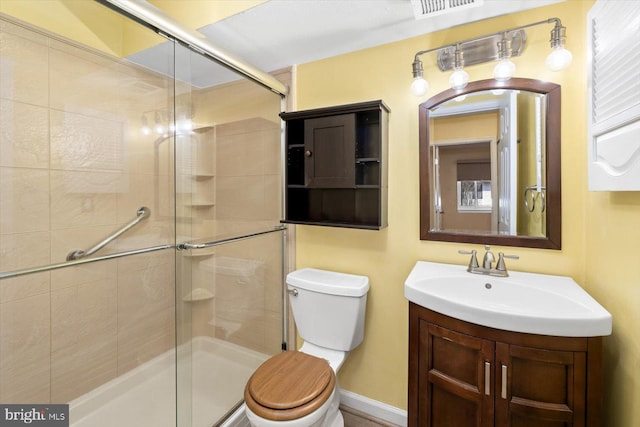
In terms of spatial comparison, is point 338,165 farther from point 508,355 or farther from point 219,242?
point 508,355

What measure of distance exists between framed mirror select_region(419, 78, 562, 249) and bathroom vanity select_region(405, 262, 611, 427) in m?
0.25

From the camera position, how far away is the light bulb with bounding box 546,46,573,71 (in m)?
1.08

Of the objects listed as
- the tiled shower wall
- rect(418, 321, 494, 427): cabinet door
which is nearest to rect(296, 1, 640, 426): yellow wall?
rect(418, 321, 494, 427): cabinet door

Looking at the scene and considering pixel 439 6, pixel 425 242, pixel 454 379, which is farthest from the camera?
pixel 425 242

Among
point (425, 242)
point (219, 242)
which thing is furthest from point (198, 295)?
point (425, 242)

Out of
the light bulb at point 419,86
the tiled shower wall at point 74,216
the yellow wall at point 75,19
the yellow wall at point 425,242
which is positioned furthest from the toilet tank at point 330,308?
the yellow wall at point 75,19

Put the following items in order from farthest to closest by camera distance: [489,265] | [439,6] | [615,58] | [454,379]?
[489,265], [439,6], [454,379], [615,58]

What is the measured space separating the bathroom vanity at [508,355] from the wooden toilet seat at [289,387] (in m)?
0.39

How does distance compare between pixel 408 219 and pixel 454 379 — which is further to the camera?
pixel 408 219

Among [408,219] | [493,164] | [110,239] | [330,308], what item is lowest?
[330,308]

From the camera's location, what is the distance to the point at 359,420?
157 centimetres

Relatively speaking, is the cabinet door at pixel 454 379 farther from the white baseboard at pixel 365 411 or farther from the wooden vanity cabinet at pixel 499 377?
the white baseboard at pixel 365 411

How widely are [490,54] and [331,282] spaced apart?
138cm

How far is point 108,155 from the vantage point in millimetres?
1379
